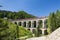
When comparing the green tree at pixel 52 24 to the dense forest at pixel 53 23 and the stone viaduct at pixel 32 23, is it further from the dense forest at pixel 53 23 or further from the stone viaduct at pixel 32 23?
the stone viaduct at pixel 32 23

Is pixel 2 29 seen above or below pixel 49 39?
above

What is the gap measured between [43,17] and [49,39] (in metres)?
72.8

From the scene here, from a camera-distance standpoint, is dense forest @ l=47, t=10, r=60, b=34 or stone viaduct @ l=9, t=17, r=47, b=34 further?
stone viaduct @ l=9, t=17, r=47, b=34

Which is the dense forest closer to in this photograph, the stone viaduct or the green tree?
the green tree

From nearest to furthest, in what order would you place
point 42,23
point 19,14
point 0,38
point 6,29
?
point 0,38 < point 6,29 < point 42,23 < point 19,14

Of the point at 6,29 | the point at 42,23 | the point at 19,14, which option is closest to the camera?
the point at 6,29

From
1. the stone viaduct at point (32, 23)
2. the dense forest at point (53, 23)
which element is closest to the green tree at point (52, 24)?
the dense forest at point (53, 23)

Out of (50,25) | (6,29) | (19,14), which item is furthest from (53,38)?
(19,14)

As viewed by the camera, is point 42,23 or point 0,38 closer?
point 0,38

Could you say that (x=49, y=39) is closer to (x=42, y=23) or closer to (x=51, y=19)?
(x=51, y=19)

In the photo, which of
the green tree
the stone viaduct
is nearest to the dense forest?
the green tree

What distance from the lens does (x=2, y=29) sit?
21859 mm

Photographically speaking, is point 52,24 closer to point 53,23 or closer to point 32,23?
point 53,23

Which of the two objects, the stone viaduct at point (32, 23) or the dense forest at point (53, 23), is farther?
the stone viaduct at point (32, 23)
